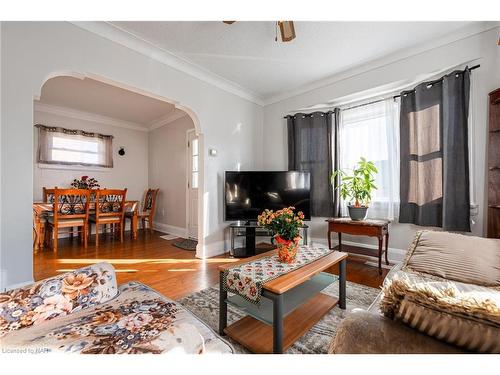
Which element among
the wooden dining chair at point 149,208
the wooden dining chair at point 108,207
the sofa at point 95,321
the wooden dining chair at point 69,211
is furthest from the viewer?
the wooden dining chair at point 149,208

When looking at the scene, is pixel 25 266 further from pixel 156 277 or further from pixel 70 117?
pixel 70 117

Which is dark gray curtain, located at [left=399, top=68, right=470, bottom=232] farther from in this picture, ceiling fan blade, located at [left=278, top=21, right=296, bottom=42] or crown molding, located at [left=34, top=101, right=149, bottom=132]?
crown molding, located at [left=34, top=101, right=149, bottom=132]

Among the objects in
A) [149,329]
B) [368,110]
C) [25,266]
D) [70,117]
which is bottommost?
[25,266]

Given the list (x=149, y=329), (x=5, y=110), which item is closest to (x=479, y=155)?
(x=149, y=329)

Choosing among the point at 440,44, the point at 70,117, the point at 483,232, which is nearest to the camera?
the point at 483,232

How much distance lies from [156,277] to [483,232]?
350cm

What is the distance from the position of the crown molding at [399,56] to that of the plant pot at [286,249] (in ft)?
8.77

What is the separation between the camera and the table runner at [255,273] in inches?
52.1

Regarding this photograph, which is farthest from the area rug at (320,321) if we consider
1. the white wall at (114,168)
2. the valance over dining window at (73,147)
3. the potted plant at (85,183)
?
the valance over dining window at (73,147)

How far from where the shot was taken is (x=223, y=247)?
3578 mm

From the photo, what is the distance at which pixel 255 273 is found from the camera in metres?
1.45

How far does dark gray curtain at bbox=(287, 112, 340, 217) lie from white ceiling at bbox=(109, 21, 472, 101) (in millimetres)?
693

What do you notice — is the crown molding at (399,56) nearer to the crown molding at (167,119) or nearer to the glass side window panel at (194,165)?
the glass side window panel at (194,165)

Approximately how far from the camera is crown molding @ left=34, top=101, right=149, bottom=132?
427 cm
